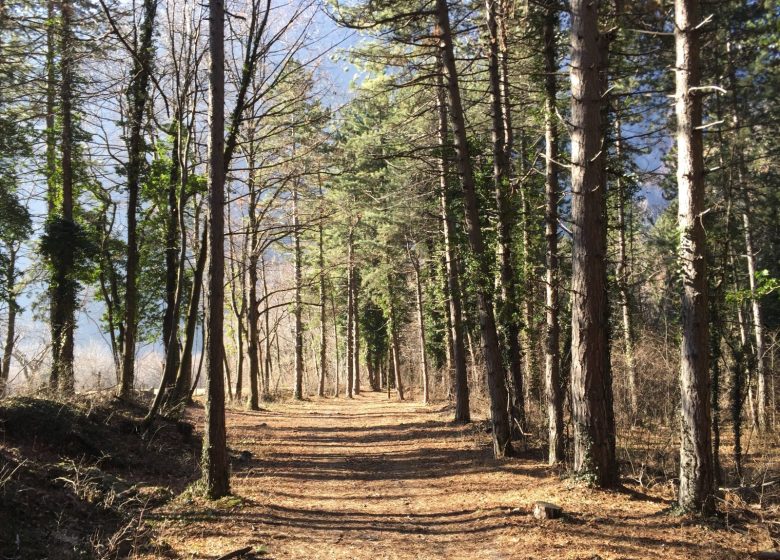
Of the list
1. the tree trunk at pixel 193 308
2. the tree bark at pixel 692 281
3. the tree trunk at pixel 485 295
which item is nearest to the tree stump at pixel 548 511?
the tree bark at pixel 692 281

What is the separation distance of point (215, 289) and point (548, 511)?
4.98 m

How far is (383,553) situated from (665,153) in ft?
62.4

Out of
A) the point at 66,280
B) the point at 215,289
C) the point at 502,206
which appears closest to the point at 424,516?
the point at 215,289

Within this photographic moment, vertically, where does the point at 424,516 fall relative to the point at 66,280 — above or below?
below

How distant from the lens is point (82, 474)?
6.94 m

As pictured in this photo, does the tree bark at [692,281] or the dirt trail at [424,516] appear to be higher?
the tree bark at [692,281]

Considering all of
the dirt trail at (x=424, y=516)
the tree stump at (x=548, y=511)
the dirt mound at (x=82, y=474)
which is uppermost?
the dirt mound at (x=82, y=474)

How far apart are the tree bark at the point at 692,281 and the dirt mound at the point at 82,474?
5.70 meters

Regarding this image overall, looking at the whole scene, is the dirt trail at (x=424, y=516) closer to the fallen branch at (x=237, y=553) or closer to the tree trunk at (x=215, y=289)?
the fallen branch at (x=237, y=553)

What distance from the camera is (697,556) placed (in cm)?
519

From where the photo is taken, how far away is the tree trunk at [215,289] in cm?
745

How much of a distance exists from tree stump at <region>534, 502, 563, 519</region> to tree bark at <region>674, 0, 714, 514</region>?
1.34m

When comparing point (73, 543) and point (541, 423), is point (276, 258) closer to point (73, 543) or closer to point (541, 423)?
point (541, 423)

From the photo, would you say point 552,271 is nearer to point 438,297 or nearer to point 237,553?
point 237,553
